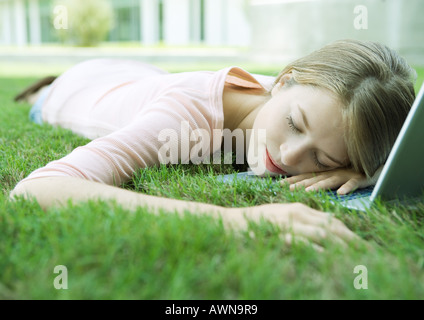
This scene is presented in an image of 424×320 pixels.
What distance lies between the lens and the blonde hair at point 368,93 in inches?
75.9

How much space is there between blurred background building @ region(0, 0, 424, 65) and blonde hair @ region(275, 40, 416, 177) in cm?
547

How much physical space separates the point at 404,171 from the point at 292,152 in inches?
19.7

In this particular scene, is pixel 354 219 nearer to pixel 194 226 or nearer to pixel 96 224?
pixel 194 226

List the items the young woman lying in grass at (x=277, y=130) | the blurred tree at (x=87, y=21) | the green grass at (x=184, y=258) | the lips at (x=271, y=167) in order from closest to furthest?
the green grass at (x=184, y=258), the young woman lying in grass at (x=277, y=130), the lips at (x=271, y=167), the blurred tree at (x=87, y=21)

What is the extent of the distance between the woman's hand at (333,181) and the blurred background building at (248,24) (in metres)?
5.81

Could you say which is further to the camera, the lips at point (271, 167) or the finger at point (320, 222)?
the lips at point (271, 167)

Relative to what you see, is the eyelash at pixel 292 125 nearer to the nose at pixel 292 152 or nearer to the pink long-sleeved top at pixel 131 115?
the nose at pixel 292 152

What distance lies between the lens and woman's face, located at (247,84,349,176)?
193 cm

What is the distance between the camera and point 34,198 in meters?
1.55

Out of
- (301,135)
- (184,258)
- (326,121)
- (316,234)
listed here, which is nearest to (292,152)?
(301,135)

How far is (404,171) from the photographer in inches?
61.6

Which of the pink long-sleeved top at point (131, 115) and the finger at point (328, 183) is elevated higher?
the pink long-sleeved top at point (131, 115)

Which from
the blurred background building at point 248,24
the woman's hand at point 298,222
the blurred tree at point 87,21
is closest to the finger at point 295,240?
the woman's hand at point 298,222

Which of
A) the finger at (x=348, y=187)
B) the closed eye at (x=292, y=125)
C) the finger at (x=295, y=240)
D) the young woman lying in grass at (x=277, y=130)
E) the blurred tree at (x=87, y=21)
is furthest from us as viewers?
the blurred tree at (x=87, y=21)
